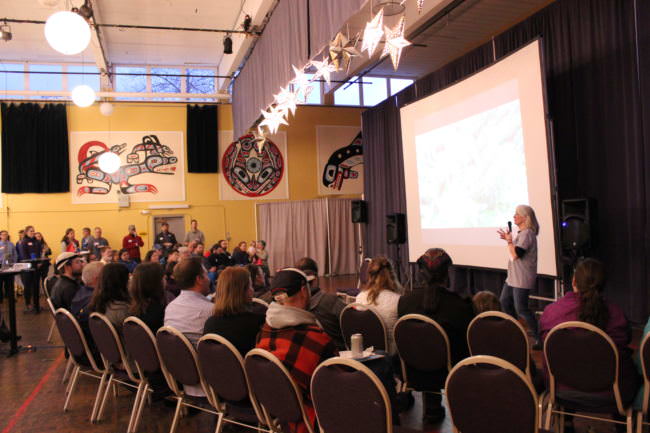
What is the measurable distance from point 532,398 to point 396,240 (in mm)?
7910

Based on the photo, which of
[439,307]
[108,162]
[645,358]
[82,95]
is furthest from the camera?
[108,162]

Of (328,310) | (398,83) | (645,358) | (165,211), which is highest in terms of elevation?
(398,83)

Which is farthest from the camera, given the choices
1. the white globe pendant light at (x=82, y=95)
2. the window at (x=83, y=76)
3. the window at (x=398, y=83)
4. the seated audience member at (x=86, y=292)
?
Answer: the window at (x=398, y=83)

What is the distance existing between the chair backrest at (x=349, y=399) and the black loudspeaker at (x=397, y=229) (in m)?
7.69

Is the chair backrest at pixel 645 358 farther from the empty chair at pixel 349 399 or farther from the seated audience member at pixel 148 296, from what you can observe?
the seated audience member at pixel 148 296

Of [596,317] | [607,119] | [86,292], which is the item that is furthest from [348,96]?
[596,317]

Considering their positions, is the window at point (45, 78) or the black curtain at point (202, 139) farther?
the black curtain at point (202, 139)

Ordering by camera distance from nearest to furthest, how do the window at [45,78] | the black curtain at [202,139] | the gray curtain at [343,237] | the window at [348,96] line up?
1. the window at [45,78]
2. the black curtain at [202,139]
3. the gray curtain at [343,237]
4. the window at [348,96]

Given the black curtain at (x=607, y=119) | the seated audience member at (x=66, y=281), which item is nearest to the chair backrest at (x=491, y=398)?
the seated audience member at (x=66, y=281)

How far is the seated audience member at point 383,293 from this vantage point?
3432 mm

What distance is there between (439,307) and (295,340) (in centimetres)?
119

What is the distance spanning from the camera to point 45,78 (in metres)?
12.7

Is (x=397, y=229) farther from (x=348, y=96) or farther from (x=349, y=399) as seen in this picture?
(x=349, y=399)

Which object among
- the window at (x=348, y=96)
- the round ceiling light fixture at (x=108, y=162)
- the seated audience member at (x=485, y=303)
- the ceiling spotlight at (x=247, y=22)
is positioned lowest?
the seated audience member at (x=485, y=303)
